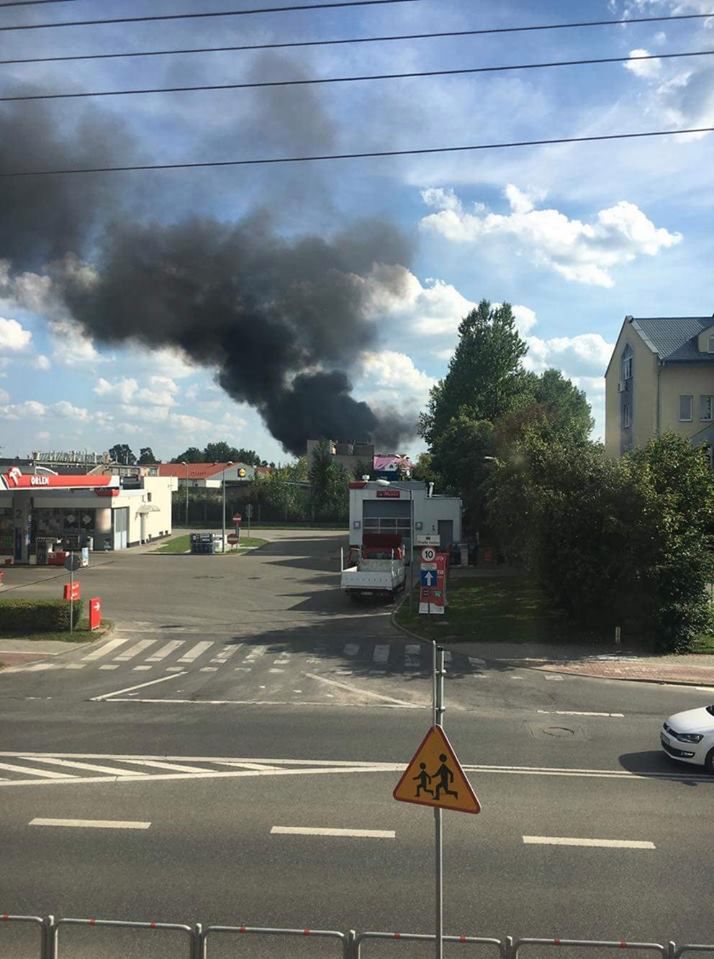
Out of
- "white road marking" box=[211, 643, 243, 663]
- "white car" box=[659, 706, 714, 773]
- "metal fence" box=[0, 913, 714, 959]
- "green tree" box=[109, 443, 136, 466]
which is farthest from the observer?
"green tree" box=[109, 443, 136, 466]

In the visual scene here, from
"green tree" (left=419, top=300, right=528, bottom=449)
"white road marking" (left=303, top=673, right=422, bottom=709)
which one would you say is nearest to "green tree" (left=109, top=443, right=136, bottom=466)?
"green tree" (left=419, top=300, right=528, bottom=449)

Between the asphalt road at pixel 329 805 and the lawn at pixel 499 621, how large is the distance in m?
3.38

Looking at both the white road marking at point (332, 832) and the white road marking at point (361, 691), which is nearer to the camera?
the white road marking at point (332, 832)

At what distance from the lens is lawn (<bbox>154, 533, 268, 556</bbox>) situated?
155 ft

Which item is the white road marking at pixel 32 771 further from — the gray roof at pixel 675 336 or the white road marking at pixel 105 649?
the gray roof at pixel 675 336

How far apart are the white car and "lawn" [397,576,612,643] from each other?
10263 millimetres

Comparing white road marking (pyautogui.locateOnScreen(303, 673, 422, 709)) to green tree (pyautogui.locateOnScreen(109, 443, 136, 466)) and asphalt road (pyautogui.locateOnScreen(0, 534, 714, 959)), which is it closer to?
asphalt road (pyautogui.locateOnScreen(0, 534, 714, 959))

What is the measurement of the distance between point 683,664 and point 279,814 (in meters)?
13.2

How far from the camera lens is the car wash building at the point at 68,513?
39000 mm

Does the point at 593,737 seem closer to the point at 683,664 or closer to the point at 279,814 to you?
the point at 279,814

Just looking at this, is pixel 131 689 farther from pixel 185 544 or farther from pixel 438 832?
pixel 185 544

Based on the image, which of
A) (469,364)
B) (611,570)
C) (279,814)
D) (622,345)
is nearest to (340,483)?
(469,364)

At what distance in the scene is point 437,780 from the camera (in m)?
5.41

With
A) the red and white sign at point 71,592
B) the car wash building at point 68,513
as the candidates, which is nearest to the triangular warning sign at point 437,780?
the red and white sign at point 71,592
